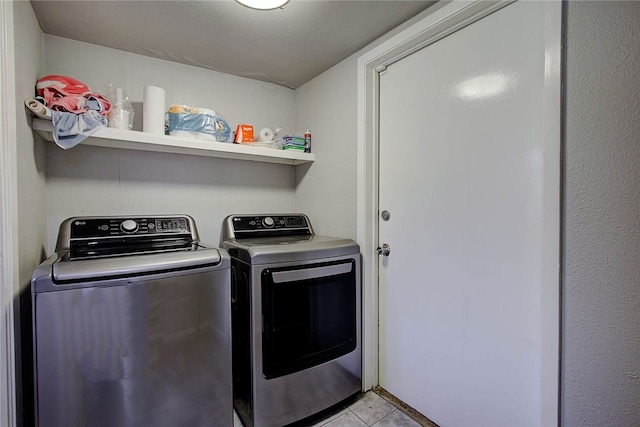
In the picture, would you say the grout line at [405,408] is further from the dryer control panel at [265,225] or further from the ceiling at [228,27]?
the ceiling at [228,27]

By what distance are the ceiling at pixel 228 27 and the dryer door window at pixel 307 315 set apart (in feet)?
4.22

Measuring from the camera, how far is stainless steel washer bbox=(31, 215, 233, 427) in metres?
1.06

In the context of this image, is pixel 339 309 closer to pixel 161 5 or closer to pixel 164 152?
pixel 164 152

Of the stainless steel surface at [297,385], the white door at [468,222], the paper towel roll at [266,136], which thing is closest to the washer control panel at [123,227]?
the stainless steel surface at [297,385]

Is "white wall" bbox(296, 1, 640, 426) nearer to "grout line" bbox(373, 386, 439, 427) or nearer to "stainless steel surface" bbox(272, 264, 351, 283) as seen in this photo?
"grout line" bbox(373, 386, 439, 427)

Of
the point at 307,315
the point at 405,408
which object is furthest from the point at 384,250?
the point at 405,408

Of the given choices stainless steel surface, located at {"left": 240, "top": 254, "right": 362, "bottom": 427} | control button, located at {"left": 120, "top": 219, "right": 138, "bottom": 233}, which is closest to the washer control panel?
control button, located at {"left": 120, "top": 219, "right": 138, "bottom": 233}

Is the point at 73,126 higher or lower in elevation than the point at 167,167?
higher

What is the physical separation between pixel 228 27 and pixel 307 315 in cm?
160

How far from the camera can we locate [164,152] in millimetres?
1964

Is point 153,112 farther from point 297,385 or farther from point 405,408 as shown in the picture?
point 405,408

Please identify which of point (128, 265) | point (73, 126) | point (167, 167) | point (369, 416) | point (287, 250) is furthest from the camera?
point (167, 167)

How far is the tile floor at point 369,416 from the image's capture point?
62.6 inches

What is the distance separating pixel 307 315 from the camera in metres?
1.61
